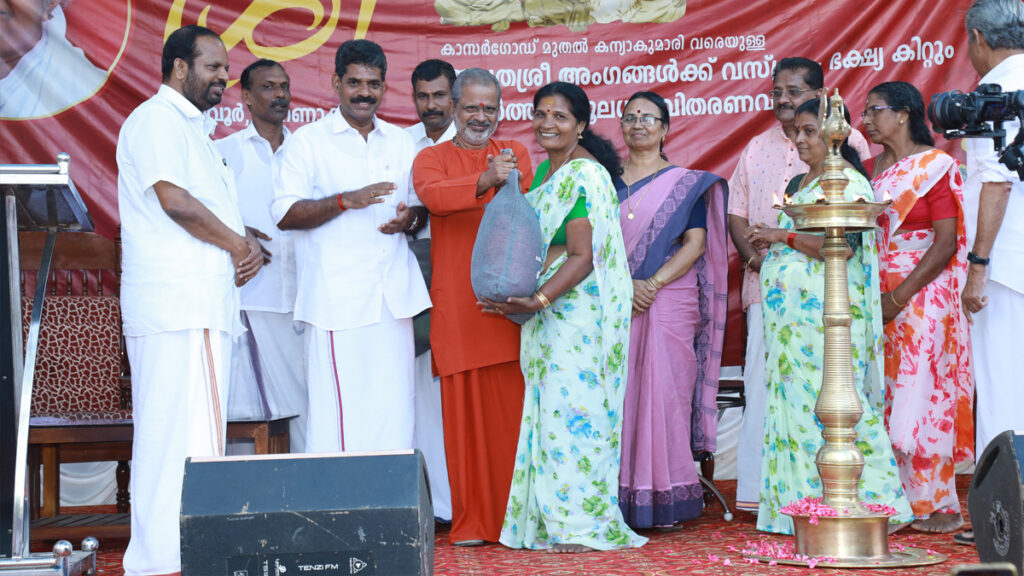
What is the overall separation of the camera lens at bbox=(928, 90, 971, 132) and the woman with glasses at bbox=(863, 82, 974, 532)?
81 centimetres

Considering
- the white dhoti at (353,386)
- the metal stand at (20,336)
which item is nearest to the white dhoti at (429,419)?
the white dhoti at (353,386)

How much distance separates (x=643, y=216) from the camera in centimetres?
489

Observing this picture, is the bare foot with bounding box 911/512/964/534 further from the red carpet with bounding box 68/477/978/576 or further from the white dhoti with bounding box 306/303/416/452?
the white dhoti with bounding box 306/303/416/452

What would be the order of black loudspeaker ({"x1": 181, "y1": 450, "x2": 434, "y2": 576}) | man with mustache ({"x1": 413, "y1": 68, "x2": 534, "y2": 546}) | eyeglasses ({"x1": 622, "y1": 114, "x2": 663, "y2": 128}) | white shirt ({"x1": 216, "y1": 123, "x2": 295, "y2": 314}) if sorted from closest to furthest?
black loudspeaker ({"x1": 181, "y1": 450, "x2": 434, "y2": 576})
man with mustache ({"x1": 413, "y1": 68, "x2": 534, "y2": 546})
eyeglasses ({"x1": 622, "y1": 114, "x2": 663, "y2": 128})
white shirt ({"x1": 216, "y1": 123, "x2": 295, "y2": 314})

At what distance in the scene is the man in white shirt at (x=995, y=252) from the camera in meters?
4.31

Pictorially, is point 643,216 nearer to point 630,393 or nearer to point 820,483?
point 630,393

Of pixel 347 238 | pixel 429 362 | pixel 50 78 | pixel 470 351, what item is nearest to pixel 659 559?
pixel 470 351

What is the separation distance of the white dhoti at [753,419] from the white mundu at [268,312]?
1972 millimetres

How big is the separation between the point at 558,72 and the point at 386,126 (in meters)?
1.54

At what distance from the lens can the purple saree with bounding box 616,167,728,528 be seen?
Result: 472 centimetres

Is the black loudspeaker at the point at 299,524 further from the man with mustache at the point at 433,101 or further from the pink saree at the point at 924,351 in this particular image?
the man with mustache at the point at 433,101

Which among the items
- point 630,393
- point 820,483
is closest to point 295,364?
point 630,393

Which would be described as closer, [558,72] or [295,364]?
[295,364]

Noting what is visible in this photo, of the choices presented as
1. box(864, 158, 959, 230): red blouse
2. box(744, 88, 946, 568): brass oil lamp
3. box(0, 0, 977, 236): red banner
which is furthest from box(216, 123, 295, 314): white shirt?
box(864, 158, 959, 230): red blouse
